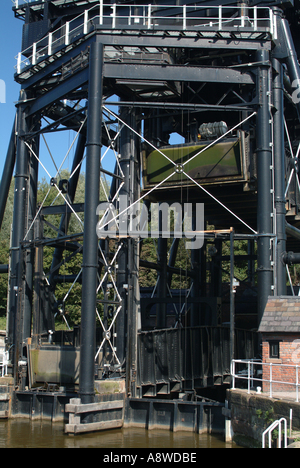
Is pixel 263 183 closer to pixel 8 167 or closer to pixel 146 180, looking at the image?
pixel 146 180

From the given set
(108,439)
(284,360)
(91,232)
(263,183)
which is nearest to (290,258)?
(263,183)

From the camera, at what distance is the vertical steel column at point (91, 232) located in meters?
19.4

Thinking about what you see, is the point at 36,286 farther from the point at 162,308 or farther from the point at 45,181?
the point at 45,181

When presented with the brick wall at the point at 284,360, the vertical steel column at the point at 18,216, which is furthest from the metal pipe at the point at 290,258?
the vertical steel column at the point at 18,216

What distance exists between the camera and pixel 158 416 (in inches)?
→ 777

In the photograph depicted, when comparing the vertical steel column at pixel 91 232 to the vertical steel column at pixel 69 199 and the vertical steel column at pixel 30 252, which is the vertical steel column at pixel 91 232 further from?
the vertical steel column at pixel 30 252

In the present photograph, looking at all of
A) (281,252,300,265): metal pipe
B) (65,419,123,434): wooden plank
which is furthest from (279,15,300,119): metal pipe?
(65,419,123,434): wooden plank

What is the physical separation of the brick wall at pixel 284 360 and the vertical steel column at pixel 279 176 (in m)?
4.46

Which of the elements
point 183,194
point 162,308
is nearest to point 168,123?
point 183,194

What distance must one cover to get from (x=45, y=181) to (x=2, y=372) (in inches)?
1958

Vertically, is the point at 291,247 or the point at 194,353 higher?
the point at 291,247

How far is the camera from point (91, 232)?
65.7 ft

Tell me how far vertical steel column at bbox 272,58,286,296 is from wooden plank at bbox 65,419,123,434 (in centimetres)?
744

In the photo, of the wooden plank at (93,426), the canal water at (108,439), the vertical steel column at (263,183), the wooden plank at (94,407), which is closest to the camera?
the canal water at (108,439)
